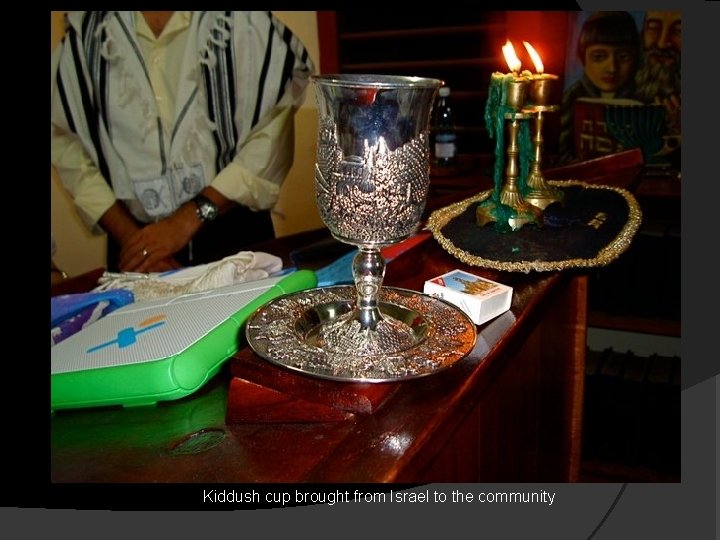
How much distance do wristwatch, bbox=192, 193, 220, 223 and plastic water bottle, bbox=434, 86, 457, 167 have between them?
2.54 ft

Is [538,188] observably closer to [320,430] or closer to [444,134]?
[320,430]

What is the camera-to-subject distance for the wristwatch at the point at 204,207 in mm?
1595

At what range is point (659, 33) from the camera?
1.88m

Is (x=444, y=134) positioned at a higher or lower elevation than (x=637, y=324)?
higher

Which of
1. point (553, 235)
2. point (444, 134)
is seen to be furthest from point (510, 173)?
point (444, 134)

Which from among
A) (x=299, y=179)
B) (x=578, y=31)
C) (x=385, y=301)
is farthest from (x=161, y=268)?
(x=578, y=31)

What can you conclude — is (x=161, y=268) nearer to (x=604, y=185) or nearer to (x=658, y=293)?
(x=604, y=185)

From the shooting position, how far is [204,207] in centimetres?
160

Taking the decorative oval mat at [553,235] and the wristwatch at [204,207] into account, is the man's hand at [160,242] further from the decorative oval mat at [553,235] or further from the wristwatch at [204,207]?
the decorative oval mat at [553,235]

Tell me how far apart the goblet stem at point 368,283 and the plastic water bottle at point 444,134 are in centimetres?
158

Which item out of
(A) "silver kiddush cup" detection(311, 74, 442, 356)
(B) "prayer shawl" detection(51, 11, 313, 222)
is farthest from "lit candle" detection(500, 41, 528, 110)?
(B) "prayer shawl" detection(51, 11, 313, 222)

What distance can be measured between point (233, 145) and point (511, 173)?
3.00 feet

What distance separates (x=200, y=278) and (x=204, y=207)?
759 mm

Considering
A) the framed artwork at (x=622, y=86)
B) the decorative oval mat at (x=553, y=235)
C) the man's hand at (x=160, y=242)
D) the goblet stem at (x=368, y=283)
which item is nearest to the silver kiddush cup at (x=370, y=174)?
the goblet stem at (x=368, y=283)
